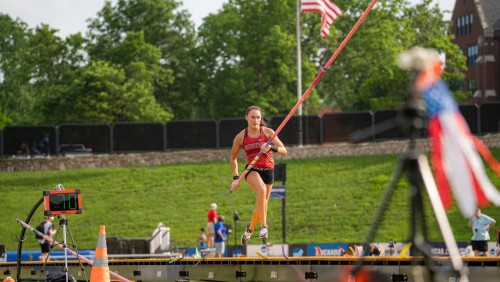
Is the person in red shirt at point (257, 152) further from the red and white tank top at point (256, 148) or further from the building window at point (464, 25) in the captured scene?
the building window at point (464, 25)

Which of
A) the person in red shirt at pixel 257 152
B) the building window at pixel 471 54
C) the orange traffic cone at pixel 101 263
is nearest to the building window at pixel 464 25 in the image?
the building window at pixel 471 54

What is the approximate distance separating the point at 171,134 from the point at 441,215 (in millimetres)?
63627

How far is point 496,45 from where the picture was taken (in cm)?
9562

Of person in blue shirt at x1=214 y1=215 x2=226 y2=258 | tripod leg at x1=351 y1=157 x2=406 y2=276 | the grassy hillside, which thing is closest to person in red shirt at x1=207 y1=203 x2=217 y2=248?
person in blue shirt at x1=214 y1=215 x2=226 y2=258

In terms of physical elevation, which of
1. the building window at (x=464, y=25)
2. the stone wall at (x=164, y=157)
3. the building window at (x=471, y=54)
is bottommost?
the stone wall at (x=164, y=157)

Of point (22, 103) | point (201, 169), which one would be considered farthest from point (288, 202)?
Answer: point (22, 103)

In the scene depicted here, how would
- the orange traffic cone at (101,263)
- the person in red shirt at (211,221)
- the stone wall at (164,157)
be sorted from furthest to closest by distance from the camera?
the stone wall at (164,157), the person in red shirt at (211,221), the orange traffic cone at (101,263)

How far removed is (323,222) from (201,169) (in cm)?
1293

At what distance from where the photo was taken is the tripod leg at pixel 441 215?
10.3 meters

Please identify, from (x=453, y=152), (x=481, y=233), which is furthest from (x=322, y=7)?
(x=453, y=152)

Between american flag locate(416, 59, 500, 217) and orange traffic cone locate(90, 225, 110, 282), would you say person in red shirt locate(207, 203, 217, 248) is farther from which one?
american flag locate(416, 59, 500, 217)

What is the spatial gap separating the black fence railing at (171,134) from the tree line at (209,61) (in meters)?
14.3

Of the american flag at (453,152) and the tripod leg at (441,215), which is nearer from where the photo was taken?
the american flag at (453,152)

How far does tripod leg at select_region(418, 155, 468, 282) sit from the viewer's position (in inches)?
405
